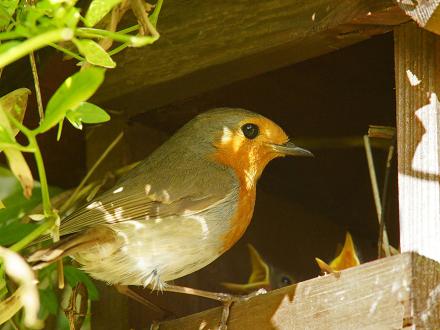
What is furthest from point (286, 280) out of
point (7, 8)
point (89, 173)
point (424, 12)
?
point (7, 8)

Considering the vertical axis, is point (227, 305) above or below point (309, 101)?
below

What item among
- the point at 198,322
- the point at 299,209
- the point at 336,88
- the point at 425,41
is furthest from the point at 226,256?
the point at 425,41

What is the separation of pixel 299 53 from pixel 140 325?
99cm

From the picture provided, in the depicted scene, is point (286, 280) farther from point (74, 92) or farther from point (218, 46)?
point (74, 92)

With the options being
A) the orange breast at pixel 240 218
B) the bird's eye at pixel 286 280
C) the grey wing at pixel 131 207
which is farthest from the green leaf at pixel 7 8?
the bird's eye at pixel 286 280

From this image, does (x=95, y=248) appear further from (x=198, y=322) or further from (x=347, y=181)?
(x=347, y=181)

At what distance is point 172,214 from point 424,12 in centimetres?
94

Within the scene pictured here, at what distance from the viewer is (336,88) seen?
3.19 meters

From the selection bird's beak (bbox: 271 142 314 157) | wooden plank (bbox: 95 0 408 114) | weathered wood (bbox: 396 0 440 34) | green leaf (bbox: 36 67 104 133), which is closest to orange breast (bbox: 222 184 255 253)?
bird's beak (bbox: 271 142 314 157)

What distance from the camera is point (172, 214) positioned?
266cm

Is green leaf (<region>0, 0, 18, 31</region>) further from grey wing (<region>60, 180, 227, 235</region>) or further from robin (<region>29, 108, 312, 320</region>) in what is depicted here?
grey wing (<region>60, 180, 227, 235</region>)

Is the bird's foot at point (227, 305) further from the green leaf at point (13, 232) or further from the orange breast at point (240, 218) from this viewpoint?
the green leaf at point (13, 232)

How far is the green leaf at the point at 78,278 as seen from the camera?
113 inches

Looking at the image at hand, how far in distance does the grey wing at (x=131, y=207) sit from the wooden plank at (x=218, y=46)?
1.44 feet
